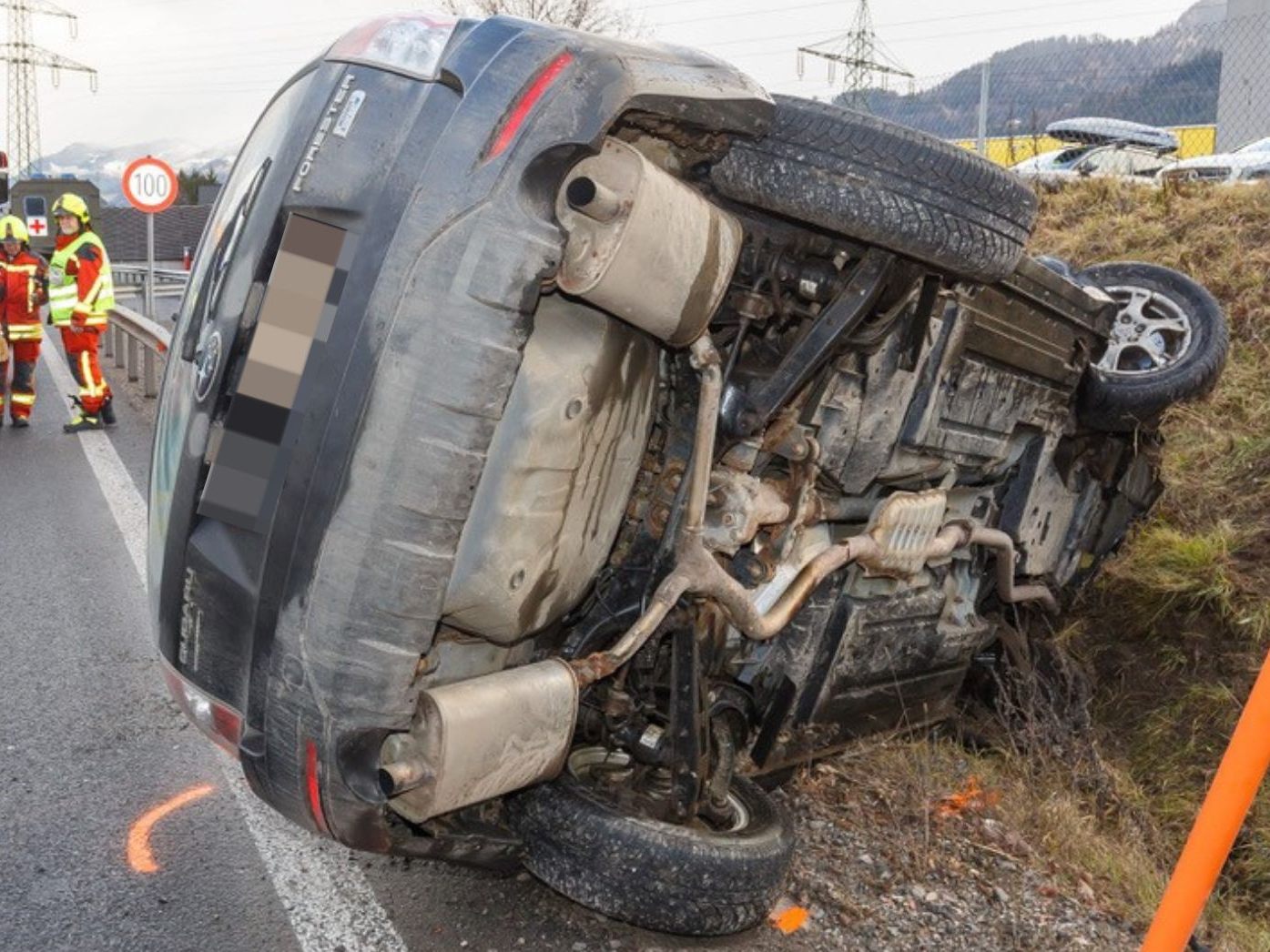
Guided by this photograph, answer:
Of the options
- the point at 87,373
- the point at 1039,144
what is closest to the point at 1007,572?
the point at 87,373

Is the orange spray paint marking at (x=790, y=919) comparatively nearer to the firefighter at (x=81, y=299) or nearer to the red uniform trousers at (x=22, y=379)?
the firefighter at (x=81, y=299)

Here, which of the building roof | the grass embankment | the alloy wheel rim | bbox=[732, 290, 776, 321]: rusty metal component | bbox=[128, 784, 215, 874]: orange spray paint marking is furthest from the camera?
the building roof

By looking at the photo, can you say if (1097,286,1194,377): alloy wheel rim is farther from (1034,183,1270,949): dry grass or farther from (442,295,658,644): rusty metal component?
(442,295,658,644): rusty metal component

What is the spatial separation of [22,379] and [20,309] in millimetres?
641

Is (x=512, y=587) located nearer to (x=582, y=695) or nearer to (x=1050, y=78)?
(x=582, y=695)

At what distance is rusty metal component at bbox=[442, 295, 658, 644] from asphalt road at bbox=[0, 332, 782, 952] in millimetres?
793

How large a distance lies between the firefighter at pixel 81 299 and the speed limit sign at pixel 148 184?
3307mm

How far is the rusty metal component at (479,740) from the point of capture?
2.22 metres

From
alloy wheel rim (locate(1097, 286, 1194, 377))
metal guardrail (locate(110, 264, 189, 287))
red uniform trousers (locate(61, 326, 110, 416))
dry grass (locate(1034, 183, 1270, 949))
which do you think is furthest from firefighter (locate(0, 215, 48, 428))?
metal guardrail (locate(110, 264, 189, 287))

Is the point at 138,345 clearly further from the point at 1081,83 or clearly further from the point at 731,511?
the point at 731,511

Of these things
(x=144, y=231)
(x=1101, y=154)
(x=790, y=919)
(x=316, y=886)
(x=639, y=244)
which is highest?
(x=1101, y=154)

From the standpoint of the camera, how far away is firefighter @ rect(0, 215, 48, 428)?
948 cm

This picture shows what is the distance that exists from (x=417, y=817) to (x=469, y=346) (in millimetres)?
838

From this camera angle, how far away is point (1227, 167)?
9914 millimetres
